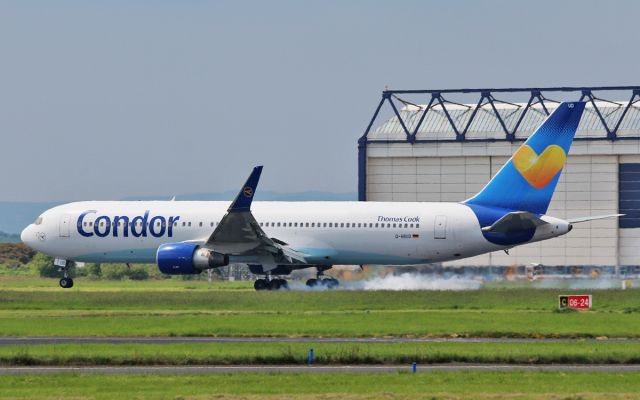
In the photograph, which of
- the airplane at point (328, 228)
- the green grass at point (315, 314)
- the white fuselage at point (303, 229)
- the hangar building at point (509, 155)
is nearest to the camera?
the green grass at point (315, 314)

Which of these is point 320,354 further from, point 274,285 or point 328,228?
point 328,228

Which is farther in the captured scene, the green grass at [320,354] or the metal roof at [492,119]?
the metal roof at [492,119]

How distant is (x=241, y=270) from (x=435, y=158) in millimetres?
21604

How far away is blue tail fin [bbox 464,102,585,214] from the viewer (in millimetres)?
68000

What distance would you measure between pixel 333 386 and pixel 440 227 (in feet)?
125

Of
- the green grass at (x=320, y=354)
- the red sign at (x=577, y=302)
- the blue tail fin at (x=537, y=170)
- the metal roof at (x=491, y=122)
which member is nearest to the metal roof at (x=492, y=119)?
the metal roof at (x=491, y=122)

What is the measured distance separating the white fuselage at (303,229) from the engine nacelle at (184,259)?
7.34ft

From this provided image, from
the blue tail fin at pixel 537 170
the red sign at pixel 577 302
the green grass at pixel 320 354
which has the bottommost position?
the green grass at pixel 320 354

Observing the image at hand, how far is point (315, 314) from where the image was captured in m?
51.4

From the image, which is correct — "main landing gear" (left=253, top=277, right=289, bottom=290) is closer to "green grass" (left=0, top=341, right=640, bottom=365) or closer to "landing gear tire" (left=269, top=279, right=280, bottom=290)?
"landing gear tire" (left=269, top=279, right=280, bottom=290)

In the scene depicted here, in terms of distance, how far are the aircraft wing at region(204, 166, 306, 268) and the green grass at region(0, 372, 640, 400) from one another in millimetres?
32441

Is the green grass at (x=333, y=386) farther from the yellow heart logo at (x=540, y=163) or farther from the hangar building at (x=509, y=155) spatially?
the hangar building at (x=509, y=155)

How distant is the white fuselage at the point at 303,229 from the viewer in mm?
67562

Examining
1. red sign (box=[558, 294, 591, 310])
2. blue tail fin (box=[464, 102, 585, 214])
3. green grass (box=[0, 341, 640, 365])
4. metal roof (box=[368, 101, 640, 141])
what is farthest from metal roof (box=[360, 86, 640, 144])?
green grass (box=[0, 341, 640, 365])
